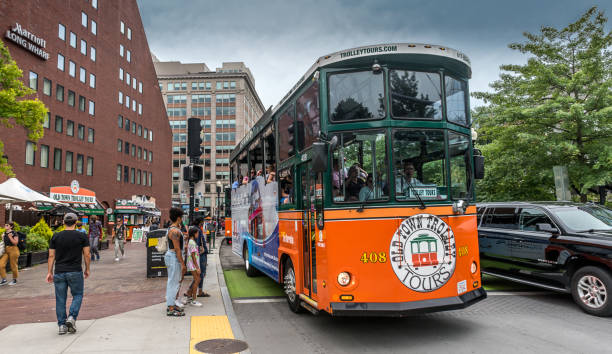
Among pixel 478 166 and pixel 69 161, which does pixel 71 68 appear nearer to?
pixel 69 161

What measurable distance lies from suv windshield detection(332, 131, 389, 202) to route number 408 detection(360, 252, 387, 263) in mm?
711

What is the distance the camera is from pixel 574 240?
7785 millimetres

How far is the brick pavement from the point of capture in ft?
25.5

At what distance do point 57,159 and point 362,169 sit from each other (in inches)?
1482

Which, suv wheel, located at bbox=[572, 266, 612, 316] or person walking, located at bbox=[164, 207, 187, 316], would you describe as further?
person walking, located at bbox=[164, 207, 187, 316]

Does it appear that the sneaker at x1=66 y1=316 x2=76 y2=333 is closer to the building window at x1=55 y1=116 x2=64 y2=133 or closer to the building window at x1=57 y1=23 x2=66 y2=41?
the building window at x1=55 y1=116 x2=64 y2=133

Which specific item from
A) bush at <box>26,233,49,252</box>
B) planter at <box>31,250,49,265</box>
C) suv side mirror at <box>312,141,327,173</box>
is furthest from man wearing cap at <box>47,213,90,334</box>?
bush at <box>26,233,49,252</box>

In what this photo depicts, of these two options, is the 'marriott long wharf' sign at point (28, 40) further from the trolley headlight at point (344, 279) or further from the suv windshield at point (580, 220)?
the suv windshield at point (580, 220)

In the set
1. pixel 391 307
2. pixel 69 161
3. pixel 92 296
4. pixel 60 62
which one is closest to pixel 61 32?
pixel 60 62

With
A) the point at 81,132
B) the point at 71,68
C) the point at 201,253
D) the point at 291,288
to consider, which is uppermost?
the point at 71,68

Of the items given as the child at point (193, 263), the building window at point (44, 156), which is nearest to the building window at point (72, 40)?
the building window at point (44, 156)

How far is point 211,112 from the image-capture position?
96062mm

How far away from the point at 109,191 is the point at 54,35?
1585cm

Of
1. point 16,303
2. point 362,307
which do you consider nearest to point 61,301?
point 16,303
